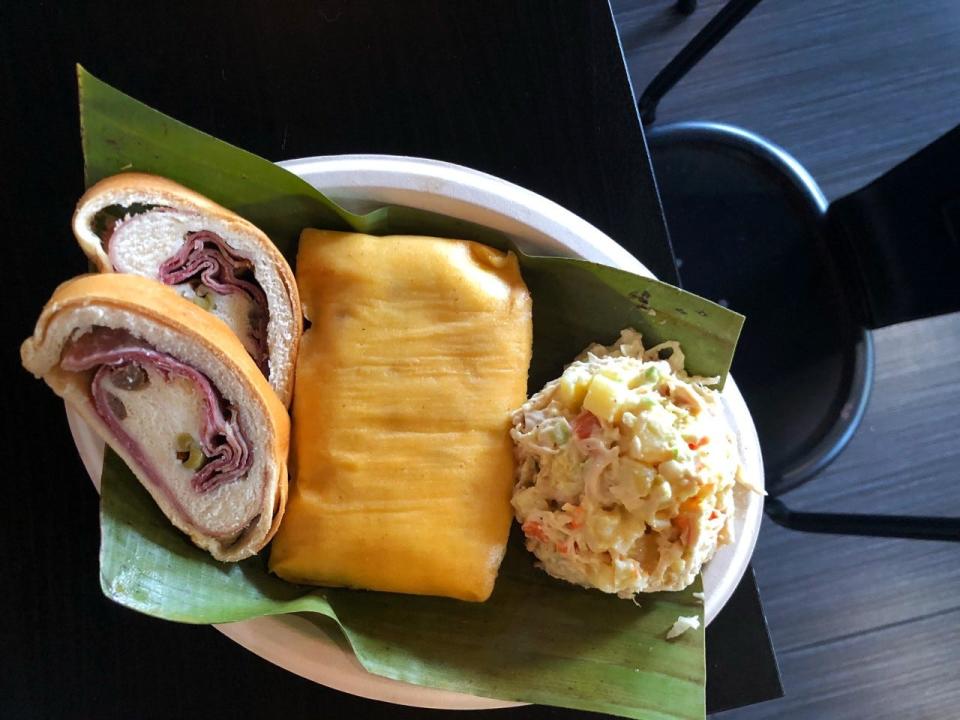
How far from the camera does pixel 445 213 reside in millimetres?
1141

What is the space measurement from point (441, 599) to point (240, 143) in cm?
77

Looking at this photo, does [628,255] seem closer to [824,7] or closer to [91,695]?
[91,695]

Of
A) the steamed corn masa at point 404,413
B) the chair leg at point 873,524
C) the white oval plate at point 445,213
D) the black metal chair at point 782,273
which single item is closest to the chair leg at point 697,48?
the black metal chair at point 782,273

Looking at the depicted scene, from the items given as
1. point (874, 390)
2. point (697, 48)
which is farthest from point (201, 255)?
point (874, 390)

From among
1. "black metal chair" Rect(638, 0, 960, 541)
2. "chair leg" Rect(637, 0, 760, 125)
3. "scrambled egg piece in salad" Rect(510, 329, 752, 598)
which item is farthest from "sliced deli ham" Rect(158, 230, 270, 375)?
"chair leg" Rect(637, 0, 760, 125)

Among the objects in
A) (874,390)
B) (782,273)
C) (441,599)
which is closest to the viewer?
(441,599)

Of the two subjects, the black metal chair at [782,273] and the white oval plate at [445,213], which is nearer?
the white oval plate at [445,213]

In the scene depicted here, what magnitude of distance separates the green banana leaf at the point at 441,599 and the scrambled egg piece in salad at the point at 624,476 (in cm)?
8

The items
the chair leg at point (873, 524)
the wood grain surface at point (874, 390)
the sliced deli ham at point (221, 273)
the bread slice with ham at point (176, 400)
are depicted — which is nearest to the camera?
the bread slice with ham at point (176, 400)

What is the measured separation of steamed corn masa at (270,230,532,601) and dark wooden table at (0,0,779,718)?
23 cm

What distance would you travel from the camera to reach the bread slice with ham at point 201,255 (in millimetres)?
1021

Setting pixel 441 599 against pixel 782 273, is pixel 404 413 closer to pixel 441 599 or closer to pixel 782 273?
pixel 441 599

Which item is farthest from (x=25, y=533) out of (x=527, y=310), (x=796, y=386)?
(x=796, y=386)

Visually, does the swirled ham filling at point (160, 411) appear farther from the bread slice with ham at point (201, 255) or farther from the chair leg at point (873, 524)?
the chair leg at point (873, 524)
